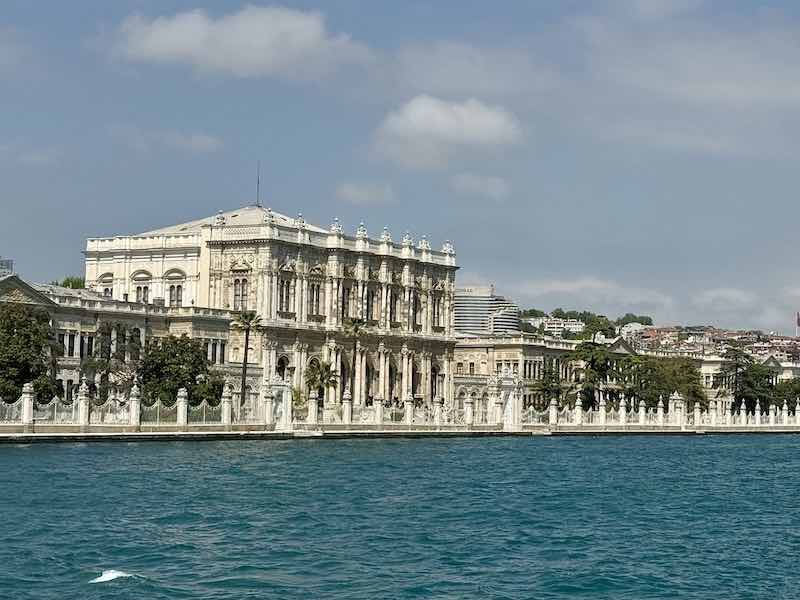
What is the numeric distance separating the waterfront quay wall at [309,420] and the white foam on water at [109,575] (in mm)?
29827

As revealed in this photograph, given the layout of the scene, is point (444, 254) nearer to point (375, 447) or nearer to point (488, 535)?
point (375, 447)

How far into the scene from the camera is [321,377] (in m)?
99.3

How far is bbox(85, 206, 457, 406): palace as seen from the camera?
10138cm

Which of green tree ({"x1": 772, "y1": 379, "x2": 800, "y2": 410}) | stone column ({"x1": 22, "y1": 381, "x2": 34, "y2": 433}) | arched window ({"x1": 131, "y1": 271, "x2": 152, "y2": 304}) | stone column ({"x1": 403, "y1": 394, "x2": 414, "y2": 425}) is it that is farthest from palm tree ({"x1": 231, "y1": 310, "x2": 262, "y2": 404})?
green tree ({"x1": 772, "y1": 379, "x2": 800, "y2": 410})

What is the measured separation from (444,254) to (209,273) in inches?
857

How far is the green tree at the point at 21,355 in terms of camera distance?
66.6 m

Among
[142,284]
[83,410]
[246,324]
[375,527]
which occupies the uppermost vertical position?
[142,284]

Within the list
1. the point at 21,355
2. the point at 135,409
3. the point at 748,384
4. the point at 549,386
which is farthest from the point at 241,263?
the point at 748,384

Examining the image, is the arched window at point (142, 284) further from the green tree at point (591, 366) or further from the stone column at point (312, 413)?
the green tree at point (591, 366)

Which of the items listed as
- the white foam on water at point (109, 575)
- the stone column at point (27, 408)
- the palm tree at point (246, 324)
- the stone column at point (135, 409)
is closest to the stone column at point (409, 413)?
the palm tree at point (246, 324)

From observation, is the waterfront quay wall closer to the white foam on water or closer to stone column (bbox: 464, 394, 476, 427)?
stone column (bbox: 464, 394, 476, 427)

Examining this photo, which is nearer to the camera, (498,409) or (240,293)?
(498,409)

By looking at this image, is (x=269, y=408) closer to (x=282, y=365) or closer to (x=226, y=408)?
(x=226, y=408)

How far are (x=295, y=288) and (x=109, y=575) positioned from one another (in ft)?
246
